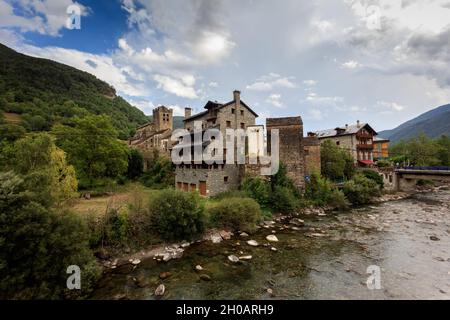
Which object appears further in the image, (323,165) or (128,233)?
(323,165)

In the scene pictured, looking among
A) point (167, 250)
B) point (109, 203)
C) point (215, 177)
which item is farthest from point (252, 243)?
point (109, 203)

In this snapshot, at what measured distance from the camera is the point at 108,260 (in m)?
9.09

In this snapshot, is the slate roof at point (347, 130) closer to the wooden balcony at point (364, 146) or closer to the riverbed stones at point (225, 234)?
the wooden balcony at point (364, 146)

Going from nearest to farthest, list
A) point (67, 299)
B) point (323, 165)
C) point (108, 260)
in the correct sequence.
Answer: point (67, 299), point (108, 260), point (323, 165)

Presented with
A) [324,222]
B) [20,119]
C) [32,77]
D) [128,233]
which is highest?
[32,77]

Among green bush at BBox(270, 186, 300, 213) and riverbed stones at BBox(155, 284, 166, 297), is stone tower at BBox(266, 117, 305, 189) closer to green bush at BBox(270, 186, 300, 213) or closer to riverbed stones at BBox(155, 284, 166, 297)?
green bush at BBox(270, 186, 300, 213)

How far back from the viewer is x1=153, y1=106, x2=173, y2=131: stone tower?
3756 cm

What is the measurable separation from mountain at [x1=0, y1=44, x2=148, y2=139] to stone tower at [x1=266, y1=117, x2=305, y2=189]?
35.1m

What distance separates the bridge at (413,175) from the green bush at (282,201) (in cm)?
2179

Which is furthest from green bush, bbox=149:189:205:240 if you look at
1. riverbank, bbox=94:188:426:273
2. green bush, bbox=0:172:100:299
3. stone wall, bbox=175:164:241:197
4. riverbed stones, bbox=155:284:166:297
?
stone wall, bbox=175:164:241:197

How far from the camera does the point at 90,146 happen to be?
1834 cm
